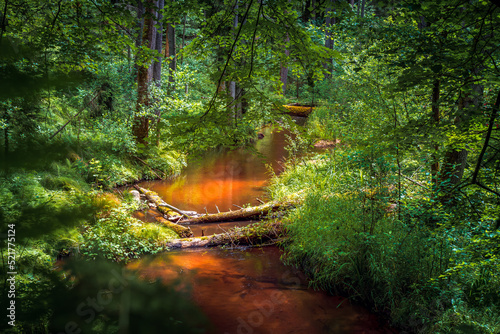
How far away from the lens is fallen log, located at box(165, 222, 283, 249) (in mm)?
5980

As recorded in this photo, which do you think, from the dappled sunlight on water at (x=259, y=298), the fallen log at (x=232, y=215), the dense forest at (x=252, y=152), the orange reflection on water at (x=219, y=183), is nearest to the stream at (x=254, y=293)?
the dappled sunlight on water at (x=259, y=298)

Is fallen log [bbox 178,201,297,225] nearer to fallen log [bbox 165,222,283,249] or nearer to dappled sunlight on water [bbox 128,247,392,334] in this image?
fallen log [bbox 165,222,283,249]

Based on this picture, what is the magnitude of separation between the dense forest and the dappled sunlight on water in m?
0.29

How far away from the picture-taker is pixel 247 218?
714 cm

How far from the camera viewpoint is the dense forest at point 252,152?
772 mm

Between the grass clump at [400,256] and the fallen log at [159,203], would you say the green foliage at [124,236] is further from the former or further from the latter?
the grass clump at [400,256]

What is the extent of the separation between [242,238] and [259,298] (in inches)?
69.7

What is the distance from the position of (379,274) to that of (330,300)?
0.80m

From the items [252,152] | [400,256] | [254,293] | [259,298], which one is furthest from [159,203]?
[400,256]

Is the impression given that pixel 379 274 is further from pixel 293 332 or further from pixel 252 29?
pixel 252 29

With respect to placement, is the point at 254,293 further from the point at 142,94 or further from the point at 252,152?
the point at 142,94

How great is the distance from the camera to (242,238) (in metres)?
6.14

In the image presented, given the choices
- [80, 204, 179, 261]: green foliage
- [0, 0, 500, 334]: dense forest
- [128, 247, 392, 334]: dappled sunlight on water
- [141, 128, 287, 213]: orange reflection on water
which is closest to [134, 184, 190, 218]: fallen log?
[141, 128, 287, 213]: orange reflection on water

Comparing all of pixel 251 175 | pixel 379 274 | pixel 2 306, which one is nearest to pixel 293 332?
pixel 379 274
